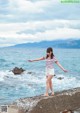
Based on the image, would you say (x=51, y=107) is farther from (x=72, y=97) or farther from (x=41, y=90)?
(x=41, y=90)

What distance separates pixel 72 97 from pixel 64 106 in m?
0.39

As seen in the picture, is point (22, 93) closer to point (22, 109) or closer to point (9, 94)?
point (9, 94)

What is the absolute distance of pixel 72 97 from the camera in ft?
38.9

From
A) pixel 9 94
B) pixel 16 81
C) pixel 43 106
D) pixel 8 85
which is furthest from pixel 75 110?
pixel 16 81

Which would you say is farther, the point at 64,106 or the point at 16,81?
the point at 16,81

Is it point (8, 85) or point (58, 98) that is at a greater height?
point (58, 98)

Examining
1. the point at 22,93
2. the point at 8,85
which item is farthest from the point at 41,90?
the point at 8,85

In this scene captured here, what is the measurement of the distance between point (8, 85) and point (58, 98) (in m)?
25.6

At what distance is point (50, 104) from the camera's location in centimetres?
1134

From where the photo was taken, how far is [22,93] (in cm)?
3247

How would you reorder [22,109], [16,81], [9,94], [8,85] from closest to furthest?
[22,109] → [9,94] → [8,85] → [16,81]

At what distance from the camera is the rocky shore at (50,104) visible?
1116 cm

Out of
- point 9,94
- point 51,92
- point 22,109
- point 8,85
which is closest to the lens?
point 22,109

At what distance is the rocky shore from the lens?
11164mm
